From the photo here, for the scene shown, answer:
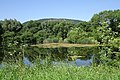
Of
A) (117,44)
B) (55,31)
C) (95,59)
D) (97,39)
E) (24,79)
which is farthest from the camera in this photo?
(55,31)

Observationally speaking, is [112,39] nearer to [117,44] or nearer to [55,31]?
[117,44]

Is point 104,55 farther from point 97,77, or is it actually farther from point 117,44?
point 97,77

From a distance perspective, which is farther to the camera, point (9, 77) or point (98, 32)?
point (98, 32)

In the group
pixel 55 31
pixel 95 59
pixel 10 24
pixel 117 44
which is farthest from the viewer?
pixel 55 31

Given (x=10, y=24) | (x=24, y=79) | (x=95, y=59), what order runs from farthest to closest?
Answer: (x=10, y=24) < (x=95, y=59) < (x=24, y=79)

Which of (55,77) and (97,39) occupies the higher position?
(97,39)

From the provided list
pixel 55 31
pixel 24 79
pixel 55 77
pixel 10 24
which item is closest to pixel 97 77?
pixel 55 77

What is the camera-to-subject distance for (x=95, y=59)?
8.98 m

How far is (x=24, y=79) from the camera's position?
520cm

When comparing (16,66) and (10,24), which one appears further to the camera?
(10,24)

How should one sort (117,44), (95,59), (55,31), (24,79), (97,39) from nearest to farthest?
(24,79) < (117,44) < (97,39) < (95,59) < (55,31)

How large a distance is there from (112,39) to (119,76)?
2.64 m

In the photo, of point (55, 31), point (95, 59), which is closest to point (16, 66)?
point (95, 59)

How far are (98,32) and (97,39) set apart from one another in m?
0.40
